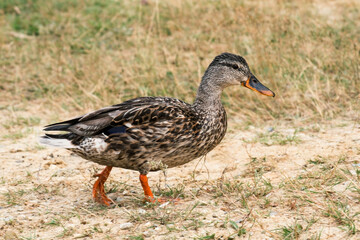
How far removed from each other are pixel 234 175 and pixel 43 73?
3.96 m

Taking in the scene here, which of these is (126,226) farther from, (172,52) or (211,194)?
(172,52)

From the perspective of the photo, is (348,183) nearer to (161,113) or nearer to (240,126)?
(161,113)

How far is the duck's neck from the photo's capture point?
4.74 m

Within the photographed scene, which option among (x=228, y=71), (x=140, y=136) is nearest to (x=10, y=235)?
(x=140, y=136)

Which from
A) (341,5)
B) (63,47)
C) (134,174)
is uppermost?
(341,5)

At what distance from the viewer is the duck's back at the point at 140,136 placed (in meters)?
4.25

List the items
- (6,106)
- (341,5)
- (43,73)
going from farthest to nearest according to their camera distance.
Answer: (341,5) → (43,73) → (6,106)

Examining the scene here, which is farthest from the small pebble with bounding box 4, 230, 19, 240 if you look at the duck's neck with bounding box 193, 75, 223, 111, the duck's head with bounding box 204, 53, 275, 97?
the duck's head with bounding box 204, 53, 275, 97

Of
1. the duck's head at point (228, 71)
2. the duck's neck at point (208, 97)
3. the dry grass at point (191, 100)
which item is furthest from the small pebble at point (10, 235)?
the duck's head at point (228, 71)

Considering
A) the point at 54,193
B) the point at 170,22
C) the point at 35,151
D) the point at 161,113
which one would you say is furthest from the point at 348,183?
the point at 170,22

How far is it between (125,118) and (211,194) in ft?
3.12

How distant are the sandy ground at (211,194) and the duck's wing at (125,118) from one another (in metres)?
0.61

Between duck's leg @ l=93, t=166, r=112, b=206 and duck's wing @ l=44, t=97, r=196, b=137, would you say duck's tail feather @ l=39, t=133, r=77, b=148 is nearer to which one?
duck's wing @ l=44, t=97, r=196, b=137

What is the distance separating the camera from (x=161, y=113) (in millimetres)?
4395
